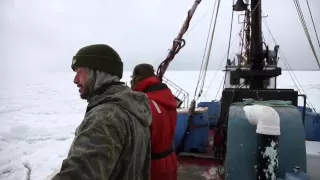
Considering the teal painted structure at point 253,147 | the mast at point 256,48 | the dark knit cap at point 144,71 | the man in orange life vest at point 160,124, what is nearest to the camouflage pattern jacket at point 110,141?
the man in orange life vest at point 160,124

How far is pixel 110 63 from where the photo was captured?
1140 mm

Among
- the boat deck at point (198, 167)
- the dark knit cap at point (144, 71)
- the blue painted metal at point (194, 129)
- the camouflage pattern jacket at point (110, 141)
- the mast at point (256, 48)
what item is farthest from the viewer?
the mast at point (256, 48)

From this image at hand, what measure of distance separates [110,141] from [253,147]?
189 centimetres

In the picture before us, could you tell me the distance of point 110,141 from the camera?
2.98ft

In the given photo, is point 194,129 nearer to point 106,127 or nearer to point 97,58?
point 97,58

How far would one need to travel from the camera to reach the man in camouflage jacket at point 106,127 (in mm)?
865

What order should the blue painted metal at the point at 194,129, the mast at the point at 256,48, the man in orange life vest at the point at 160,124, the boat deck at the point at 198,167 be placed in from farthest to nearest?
the mast at the point at 256,48, the blue painted metal at the point at 194,129, the boat deck at the point at 198,167, the man in orange life vest at the point at 160,124

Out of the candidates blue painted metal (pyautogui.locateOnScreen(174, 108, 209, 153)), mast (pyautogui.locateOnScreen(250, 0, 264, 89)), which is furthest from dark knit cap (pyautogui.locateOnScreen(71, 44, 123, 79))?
mast (pyautogui.locateOnScreen(250, 0, 264, 89))

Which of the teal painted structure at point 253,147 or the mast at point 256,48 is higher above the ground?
the mast at point 256,48

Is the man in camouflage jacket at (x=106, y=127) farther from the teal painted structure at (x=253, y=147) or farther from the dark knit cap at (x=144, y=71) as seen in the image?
the teal painted structure at (x=253, y=147)

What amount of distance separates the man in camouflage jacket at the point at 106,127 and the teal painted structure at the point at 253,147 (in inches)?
56.0

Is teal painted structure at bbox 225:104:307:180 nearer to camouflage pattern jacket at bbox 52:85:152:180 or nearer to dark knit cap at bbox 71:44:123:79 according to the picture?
camouflage pattern jacket at bbox 52:85:152:180

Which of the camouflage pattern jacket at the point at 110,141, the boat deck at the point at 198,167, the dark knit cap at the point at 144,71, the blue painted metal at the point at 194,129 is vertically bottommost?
the boat deck at the point at 198,167

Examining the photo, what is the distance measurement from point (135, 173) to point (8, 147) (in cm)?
913
